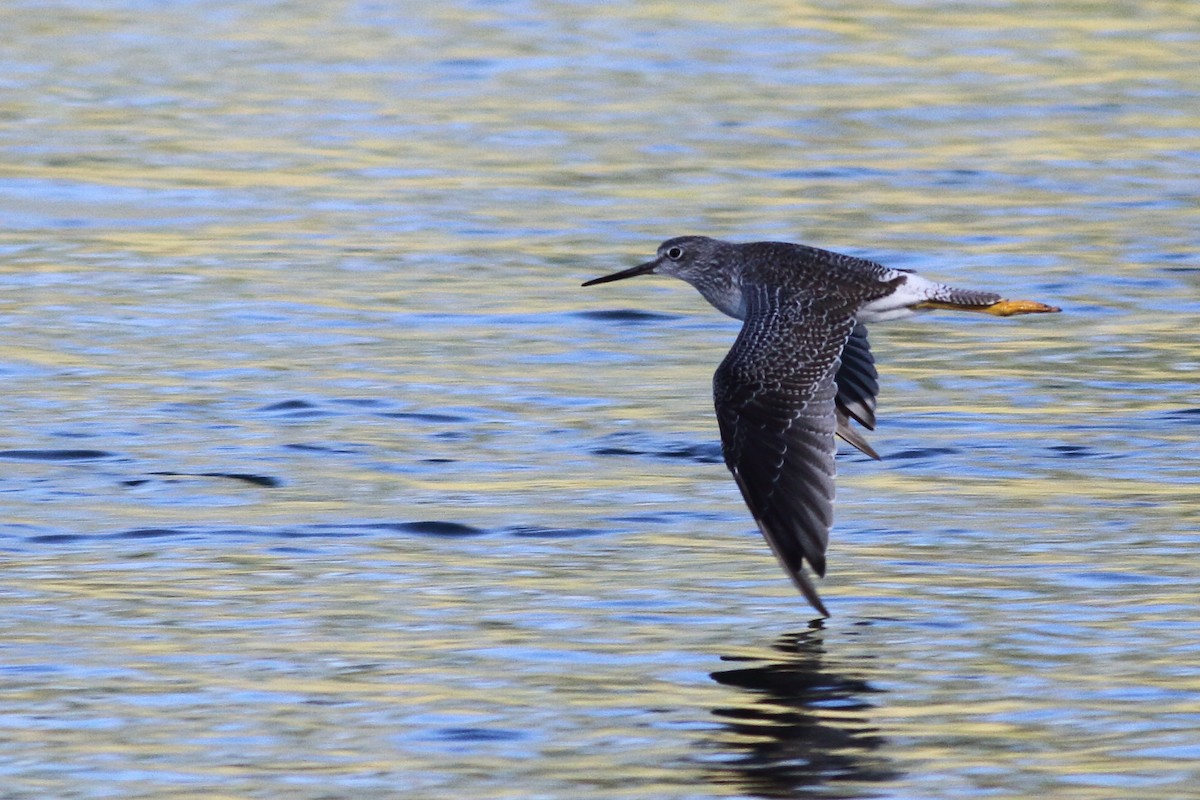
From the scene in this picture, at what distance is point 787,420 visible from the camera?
8742mm

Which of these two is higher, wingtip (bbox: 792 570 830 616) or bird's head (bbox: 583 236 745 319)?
bird's head (bbox: 583 236 745 319)

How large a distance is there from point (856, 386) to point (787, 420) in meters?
1.19

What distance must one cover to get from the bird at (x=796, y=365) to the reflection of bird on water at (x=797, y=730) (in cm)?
34

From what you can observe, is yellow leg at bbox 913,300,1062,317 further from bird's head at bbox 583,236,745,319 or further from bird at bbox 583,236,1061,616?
bird's head at bbox 583,236,745,319

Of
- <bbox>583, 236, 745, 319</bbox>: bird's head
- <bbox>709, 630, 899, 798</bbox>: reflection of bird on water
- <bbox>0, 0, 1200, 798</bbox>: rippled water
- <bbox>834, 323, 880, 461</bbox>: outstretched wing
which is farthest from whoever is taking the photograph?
<bbox>583, 236, 745, 319</bbox>: bird's head

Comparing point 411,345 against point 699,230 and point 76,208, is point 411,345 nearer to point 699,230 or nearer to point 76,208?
point 699,230

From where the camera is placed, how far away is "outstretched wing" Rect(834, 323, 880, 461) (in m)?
9.87

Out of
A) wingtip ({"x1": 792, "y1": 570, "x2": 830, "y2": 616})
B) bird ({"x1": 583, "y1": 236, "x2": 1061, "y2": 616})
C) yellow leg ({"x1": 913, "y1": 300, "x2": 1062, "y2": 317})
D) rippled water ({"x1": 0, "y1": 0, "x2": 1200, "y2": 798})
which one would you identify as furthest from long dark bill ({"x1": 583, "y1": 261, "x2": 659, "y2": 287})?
wingtip ({"x1": 792, "y1": 570, "x2": 830, "y2": 616})

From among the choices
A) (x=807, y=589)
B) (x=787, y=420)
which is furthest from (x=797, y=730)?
(x=787, y=420)

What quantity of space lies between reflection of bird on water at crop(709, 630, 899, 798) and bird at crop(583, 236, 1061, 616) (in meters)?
0.34

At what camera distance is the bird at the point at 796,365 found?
8289 mm

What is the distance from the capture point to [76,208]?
16.2 metres

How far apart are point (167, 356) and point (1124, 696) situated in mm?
6262

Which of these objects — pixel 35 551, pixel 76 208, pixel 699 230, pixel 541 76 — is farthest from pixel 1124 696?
pixel 541 76
